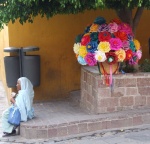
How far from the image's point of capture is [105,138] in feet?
19.3

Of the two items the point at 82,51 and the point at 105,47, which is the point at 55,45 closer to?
the point at 82,51

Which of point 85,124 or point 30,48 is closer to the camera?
point 85,124

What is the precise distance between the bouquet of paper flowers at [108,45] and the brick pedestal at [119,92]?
12.7 inches

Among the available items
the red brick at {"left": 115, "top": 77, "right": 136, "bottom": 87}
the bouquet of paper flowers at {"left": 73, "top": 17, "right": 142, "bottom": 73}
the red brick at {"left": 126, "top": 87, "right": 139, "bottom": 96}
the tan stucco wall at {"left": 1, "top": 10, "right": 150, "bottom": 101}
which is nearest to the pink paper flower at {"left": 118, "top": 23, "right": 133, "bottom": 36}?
the bouquet of paper flowers at {"left": 73, "top": 17, "right": 142, "bottom": 73}

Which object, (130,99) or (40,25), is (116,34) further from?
(40,25)

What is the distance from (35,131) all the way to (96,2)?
2458 millimetres

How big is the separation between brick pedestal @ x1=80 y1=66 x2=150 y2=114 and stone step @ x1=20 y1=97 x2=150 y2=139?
126 mm

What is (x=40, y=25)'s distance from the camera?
8109mm

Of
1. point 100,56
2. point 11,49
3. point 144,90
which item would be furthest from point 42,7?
point 144,90

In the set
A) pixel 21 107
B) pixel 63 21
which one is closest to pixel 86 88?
pixel 21 107

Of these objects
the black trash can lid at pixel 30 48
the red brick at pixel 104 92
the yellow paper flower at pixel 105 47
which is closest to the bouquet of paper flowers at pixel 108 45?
the yellow paper flower at pixel 105 47

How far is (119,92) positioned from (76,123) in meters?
1.05

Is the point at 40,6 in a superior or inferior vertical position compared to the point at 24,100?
superior

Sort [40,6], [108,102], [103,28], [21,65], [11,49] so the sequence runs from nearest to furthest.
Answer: [40,6] < [103,28] < [108,102] < [11,49] < [21,65]
